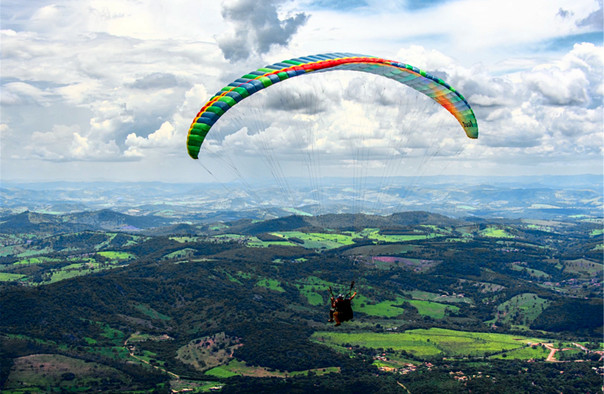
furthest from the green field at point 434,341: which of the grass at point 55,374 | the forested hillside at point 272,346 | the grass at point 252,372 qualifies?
the grass at point 55,374

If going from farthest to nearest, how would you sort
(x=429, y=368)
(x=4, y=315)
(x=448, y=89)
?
(x=4, y=315) < (x=429, y=368) < (x=448, y=89)

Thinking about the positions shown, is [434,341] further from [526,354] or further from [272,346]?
[272,346]

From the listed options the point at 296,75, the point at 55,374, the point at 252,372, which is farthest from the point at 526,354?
the point at 296,75

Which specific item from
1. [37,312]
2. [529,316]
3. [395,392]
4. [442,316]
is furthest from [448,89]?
[529,316]

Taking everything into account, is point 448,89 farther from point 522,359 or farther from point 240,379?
point 522,359

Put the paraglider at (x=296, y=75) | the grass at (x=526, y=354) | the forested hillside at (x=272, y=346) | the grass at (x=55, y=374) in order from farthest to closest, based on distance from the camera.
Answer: the grass at (x=526, y=354) < the forested hillside at (x=272, y=346) < the grass at (x=55, y=374) < the paraglider at (x=296, y=75)

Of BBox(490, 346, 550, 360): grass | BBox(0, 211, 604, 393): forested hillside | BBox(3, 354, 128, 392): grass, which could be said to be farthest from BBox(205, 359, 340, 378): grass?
BBox(490, 346, 550, 360): grass

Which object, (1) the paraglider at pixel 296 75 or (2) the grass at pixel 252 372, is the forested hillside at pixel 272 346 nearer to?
(2) the grass at pixel 252 372
